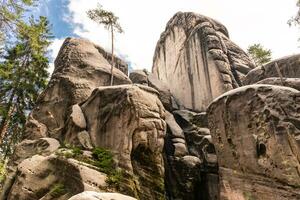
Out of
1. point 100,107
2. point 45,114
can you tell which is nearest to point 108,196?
point 100,107

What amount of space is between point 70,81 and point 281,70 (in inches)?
610

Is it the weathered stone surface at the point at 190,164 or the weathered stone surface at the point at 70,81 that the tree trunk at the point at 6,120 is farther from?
the weathered stone surface at the point at 190,164

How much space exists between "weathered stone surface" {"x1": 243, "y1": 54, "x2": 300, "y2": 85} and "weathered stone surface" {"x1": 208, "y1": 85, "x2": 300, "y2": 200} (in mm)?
6881

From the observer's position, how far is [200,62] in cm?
2814

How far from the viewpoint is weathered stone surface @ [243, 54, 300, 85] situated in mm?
22328

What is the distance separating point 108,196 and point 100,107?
11.3 meters

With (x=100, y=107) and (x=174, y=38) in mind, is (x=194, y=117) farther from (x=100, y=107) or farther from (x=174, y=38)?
(x=174, y=38)

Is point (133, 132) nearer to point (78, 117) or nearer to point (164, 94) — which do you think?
point (78, 117)

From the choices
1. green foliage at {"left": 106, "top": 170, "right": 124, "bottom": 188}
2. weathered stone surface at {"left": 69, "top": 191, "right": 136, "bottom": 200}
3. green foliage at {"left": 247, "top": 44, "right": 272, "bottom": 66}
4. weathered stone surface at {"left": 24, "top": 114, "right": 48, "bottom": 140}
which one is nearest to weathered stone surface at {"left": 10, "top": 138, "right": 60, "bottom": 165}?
weathered stone surface at {"left": 24, "top": 114, "right": 48, "bottom": 140}

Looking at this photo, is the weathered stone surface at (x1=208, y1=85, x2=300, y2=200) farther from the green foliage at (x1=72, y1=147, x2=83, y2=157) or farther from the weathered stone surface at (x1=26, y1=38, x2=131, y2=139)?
the weathered stone surface at (x1=26, y1=38, x2=131, y2=139)

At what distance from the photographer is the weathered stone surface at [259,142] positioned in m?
14.2

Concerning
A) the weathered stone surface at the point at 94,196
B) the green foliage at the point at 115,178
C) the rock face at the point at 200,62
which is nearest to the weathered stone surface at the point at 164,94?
the rock face at the point at 200,62

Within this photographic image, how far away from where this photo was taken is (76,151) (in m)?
16.2

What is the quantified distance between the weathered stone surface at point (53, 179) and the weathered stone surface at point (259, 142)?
6.96 metres
